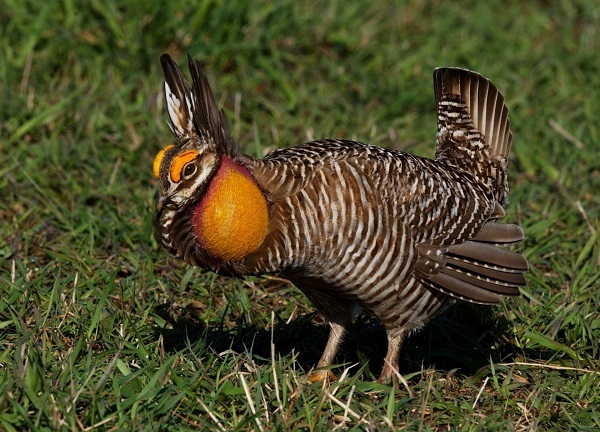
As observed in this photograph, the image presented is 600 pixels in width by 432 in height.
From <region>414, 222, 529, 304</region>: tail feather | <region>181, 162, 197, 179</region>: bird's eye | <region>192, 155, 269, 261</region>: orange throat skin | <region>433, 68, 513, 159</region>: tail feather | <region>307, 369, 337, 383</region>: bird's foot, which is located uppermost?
<region>433, 68, 513, 159</region>: tail feather

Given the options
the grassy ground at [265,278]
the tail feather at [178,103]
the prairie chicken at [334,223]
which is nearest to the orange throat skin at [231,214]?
the prairie chicken at [334,223]

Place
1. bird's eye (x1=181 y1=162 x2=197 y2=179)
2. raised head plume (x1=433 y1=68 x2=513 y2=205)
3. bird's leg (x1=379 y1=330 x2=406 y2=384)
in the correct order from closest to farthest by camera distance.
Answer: bird's eye (x1=181 y1=162 x2=197 y2=179) < bird's leg (x1=379 y1=330 x2=406 y2=384) < raised head plume (x1=433 y1=68 x2=513 y2=205)

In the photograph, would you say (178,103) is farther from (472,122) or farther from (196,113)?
(472,122)

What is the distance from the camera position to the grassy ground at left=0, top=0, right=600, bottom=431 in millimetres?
3943

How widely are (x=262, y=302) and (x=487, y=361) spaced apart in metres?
1.12

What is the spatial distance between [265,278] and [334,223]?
1.40 meters

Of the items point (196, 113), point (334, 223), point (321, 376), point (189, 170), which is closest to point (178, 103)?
point (196, 113)

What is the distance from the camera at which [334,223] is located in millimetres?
3865

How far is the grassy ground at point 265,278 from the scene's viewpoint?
3.94 m


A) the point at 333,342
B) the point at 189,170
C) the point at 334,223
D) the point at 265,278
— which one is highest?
the point at 189,170

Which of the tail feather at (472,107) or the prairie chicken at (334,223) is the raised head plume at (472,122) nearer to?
the tail feather at (472,107)

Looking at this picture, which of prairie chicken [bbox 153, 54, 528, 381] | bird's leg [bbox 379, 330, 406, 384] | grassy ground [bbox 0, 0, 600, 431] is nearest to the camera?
prairie chicken [bbox 153, 54, 528, 381]

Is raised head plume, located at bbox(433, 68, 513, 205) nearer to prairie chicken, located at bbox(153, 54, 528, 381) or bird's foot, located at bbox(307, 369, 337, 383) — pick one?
prairie chicken, located at bbox(153, 54, 528, 381)

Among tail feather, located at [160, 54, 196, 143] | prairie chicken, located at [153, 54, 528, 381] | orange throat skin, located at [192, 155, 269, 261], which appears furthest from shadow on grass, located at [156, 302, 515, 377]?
tail feather, located at [160, 54, 196, 143]
